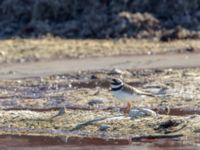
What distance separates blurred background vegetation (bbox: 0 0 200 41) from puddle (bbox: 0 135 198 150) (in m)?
11.4

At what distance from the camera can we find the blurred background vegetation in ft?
81.4

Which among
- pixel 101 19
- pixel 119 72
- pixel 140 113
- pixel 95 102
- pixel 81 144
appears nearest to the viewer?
pixel 81 144

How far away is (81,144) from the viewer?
12562 mm

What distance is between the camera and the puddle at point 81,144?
39.7ft

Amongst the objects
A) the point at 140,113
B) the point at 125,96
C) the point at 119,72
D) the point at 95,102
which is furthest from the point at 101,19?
the point at 140,113

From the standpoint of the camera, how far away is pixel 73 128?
13.5 meters

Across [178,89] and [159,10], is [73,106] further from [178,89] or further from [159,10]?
[159,10]

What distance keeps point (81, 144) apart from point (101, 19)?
13.3 m

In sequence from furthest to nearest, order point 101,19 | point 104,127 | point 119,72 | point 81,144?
point 101,19, point 119,72, point 104,127, point 81,144

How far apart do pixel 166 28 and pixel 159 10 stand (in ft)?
4.21

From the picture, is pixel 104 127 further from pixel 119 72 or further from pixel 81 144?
pixel 119 72

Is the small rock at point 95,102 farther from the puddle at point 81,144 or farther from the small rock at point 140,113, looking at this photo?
the puddle at point 81,144

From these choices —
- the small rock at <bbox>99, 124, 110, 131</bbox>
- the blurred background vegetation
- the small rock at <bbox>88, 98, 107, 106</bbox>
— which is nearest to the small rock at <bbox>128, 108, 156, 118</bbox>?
the small rock at <bbox>99, 124, 110, 131</bbox>

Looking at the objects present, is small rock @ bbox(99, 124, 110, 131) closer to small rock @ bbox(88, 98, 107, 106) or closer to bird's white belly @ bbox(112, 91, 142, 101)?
bird's white belly @ bbox(112, 91, 142, 101)
